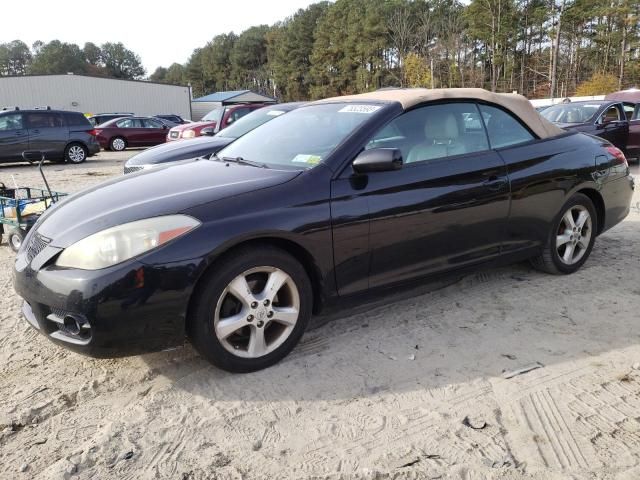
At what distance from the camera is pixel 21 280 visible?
2.84 meters

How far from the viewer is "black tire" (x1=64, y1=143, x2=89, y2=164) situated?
634 inches

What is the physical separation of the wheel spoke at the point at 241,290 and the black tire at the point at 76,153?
1533 centimetres

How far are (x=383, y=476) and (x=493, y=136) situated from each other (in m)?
2.66

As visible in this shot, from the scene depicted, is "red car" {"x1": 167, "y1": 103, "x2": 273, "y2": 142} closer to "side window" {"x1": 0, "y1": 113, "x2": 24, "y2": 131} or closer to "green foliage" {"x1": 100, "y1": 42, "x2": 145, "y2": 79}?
"side window" {"x1": 0, "y1": 113, "x2": 24, "y2": 131}

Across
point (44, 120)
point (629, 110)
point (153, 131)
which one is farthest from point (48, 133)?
point (629, 110)

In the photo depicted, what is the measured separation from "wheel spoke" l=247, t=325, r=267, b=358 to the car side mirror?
1.09 m

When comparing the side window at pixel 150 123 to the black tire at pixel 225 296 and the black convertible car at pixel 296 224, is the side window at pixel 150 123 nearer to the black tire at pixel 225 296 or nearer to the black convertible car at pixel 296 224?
the black convertible car at pixel 296 224

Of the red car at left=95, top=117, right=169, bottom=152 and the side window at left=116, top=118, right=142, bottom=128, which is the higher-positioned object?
the side window at left=116, top=118, right=142, bottom=128

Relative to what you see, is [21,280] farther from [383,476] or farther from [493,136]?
[493,136]

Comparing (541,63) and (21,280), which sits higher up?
(541,63)

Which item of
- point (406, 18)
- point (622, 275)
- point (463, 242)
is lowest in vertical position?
point (622, 275)

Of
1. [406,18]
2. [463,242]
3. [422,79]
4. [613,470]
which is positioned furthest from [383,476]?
[406,18]

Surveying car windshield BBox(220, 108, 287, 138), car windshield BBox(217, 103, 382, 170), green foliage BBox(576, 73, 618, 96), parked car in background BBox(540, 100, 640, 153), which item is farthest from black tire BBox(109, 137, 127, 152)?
green foliage BBox(576, 73, 618, 96)

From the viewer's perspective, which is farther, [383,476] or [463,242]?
[463,242]
